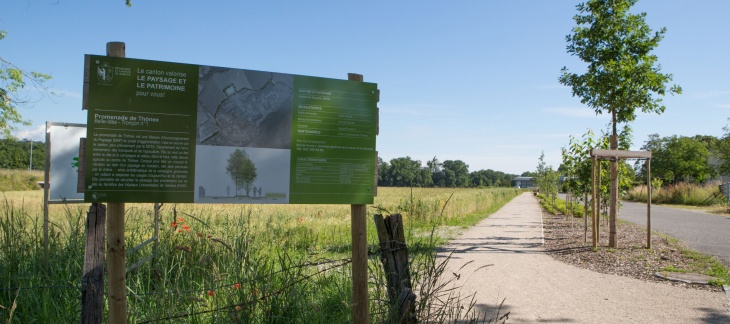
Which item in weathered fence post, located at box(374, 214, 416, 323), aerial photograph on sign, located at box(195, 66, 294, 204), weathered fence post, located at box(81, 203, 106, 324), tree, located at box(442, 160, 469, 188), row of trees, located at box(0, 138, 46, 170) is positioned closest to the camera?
weathered fence post, located at box(81, 203, 106, 324)

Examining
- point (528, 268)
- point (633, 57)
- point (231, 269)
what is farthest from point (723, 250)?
point (231, 269)

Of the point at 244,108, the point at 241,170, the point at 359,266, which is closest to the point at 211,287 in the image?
the point at 241,170

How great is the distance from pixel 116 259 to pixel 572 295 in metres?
5.78

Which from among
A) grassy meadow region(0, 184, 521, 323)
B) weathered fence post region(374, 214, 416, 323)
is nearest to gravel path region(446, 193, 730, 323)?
weathered fence post region(374, 214, 416, 323)

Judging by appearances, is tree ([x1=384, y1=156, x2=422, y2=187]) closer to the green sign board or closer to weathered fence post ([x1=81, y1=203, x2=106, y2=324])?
the green sign board

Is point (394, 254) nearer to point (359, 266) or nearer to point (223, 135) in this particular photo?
point (359, 266)

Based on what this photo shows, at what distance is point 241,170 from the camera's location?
3514 millimetres

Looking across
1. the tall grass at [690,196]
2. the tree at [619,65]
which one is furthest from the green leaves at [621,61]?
the tall grass at [690,196]

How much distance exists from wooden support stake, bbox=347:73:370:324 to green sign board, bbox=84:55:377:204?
14 cm

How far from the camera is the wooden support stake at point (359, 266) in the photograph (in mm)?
3854

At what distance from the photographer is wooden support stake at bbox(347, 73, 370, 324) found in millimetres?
3854

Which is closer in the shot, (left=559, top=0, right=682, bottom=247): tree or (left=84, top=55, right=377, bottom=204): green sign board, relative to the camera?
(left=84, top=55, right=377, bottom=204): green sign board

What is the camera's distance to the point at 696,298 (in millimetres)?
7016

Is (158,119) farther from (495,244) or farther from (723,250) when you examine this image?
(723,250)
